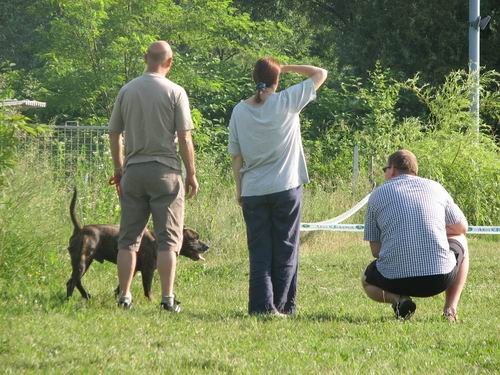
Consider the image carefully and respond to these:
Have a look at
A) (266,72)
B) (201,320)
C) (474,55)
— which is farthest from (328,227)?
(474,55)

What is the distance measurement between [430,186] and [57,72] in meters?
15.2

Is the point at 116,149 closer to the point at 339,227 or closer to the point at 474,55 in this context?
the point at 339,227

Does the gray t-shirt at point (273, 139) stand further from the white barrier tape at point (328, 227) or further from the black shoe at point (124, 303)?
the white barrier tape at point (328, 227)

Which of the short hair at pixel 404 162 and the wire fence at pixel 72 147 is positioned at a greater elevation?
the short hair at pixel 404 162

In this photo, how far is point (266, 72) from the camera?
29.0 feet

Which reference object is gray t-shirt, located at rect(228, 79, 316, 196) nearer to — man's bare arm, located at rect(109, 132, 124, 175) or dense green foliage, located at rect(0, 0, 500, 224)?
man's bare arm, located at rect(109, 132, 124, 175)

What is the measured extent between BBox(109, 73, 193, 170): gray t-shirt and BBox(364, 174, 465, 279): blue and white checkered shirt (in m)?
1.64

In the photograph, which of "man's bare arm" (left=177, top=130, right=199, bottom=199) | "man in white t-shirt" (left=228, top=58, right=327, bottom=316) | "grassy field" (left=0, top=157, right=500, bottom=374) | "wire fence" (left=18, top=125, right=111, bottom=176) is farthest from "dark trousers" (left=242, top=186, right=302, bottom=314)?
"wire fence" (left=18, top=125, right=111, bottom=176)

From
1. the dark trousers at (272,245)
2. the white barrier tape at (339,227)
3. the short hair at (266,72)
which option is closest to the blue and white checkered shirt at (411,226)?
the dark trousers at (272,245)

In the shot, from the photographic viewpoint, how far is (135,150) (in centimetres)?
879

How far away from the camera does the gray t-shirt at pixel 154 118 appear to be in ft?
28.7

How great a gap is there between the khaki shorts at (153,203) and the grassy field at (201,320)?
22.5 inches

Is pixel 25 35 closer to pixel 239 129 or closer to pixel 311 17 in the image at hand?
pixel 311 17

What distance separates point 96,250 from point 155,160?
1.65 m
